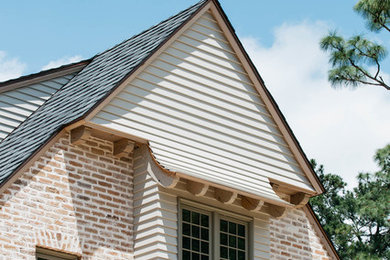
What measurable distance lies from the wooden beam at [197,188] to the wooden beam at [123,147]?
44.8 inches

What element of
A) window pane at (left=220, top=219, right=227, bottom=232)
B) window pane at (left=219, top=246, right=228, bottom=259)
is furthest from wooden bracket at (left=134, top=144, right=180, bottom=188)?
window pane at (left=219, top=246, right=228, bottom=259)

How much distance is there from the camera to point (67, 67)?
19.2 metres

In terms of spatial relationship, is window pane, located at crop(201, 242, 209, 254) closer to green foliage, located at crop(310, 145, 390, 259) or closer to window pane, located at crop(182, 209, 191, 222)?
window pane, located at crop(182, 209, 191, 222)

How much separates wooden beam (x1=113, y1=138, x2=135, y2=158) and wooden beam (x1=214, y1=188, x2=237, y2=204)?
5.54 ft

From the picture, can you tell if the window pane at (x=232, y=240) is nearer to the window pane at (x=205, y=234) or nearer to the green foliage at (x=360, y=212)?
the window pane at (x=205, y=234)

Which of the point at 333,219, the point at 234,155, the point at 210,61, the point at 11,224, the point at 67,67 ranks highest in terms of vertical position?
the point at 333,219

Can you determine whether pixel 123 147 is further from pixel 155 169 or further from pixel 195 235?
pixel 195 235

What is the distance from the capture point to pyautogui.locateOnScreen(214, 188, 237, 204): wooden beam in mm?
15367

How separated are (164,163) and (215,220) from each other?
148cm

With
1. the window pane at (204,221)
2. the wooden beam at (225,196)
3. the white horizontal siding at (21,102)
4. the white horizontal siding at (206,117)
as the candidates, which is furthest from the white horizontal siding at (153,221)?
the white horizontal siding at (21,102)

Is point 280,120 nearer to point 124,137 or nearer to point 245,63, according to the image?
point 245,63

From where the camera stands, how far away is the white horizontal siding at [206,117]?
15.2 metres

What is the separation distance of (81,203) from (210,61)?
3915mm

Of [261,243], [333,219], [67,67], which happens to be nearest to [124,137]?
[261,243]
